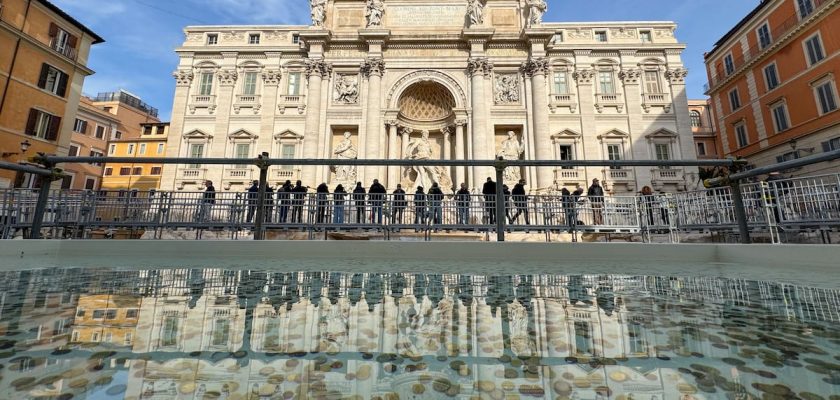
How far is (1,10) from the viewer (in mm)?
16281

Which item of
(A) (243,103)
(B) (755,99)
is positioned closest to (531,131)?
(B) (755,99)

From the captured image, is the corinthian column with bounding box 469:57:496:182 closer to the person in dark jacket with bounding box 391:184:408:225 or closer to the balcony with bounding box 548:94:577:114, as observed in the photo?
the balcony with bounding box 548:94:577:114

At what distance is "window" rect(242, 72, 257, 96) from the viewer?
840 inches

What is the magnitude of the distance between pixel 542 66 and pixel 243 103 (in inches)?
714

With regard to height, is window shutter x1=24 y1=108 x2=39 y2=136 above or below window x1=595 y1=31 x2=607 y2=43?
below

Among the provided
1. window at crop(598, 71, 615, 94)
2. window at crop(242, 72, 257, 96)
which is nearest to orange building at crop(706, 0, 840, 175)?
window at crop(598, 71, 615, 94)

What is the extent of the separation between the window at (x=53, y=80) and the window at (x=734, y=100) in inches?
1677

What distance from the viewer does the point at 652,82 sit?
20.9m

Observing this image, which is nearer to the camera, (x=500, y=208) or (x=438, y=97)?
(x=500, y=208)

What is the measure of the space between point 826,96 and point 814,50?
2757 millimetres

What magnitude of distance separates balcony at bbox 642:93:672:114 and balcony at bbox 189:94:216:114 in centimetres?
2635

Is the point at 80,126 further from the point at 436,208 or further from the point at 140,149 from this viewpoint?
the point at 436,208

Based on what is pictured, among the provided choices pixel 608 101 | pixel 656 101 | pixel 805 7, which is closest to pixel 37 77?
pixel 608 101

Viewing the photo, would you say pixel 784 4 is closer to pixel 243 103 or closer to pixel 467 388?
pixel 467 388
